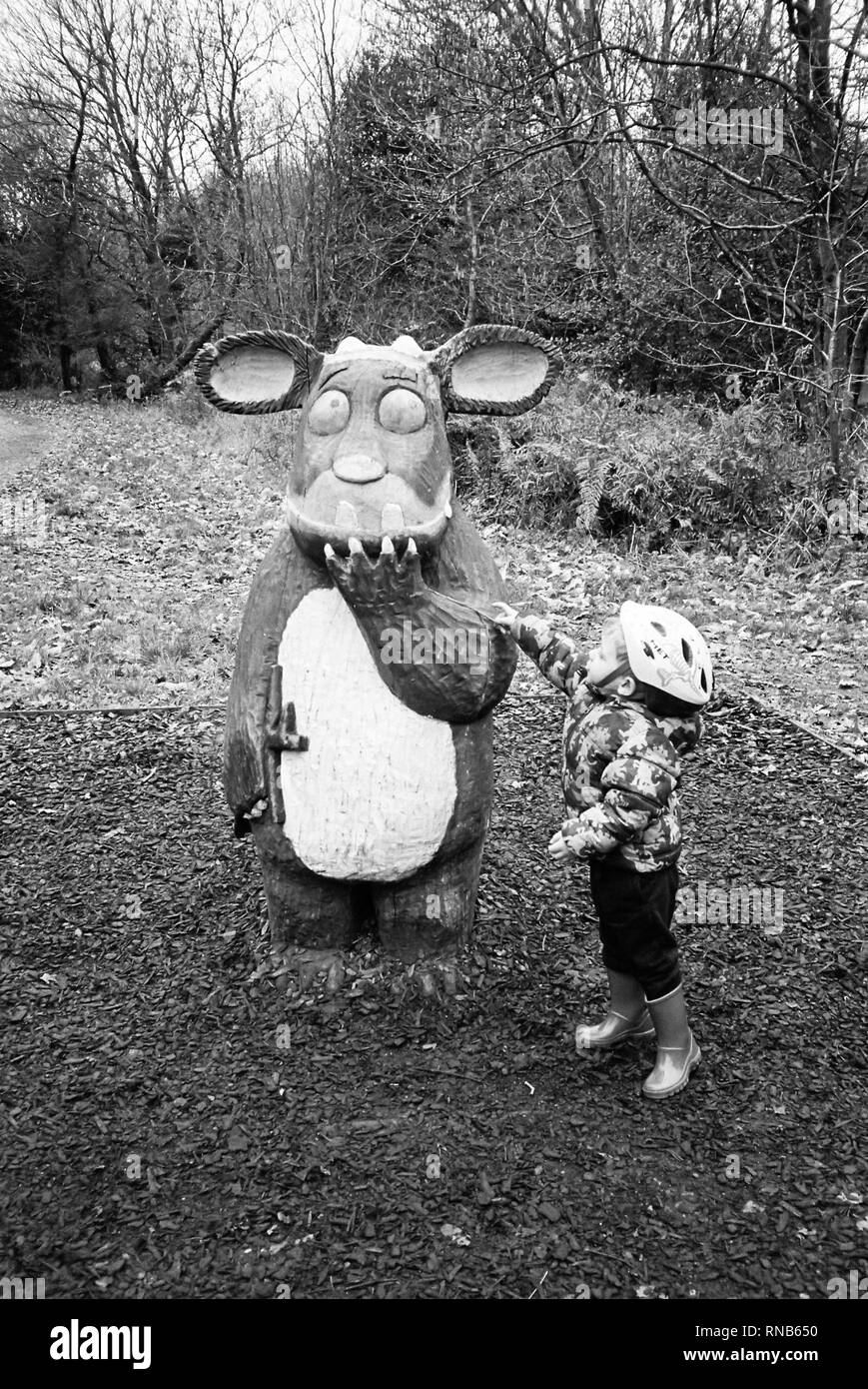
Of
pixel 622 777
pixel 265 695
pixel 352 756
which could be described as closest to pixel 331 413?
pixel 265 695

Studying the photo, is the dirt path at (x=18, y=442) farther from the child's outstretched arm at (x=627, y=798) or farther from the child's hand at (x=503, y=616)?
the child's outstretched arm at (x=627, y=798)

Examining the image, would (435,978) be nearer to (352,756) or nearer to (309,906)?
(309,906)

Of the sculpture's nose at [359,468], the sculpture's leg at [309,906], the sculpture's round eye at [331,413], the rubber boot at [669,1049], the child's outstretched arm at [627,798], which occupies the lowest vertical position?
the rubber boot at [669,1049]

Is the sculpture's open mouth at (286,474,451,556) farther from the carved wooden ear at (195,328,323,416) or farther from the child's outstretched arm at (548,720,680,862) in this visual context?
the child's outstretched arm at (548,720,680,862)

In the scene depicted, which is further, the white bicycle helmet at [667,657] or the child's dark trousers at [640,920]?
the child's dark trousers at [640,920]

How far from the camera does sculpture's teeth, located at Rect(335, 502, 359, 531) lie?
2355mm

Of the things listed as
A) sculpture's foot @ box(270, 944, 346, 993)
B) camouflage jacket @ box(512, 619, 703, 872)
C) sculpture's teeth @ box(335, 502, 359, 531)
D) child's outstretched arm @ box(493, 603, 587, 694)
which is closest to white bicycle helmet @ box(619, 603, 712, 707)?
camouflage jacket @ box(512, 619, 703, 872)

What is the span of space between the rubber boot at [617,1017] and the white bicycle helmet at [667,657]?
871 mm

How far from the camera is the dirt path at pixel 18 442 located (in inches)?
510

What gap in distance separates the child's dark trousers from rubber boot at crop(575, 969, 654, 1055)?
0.52 feet

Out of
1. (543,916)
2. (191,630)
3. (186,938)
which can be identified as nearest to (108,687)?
(191,630)

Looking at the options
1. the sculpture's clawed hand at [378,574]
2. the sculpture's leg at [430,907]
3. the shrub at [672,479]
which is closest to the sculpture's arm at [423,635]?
the sculpture's clawed hand at [378,574]

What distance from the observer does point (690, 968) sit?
3105 mm

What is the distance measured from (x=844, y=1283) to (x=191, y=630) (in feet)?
17.1
